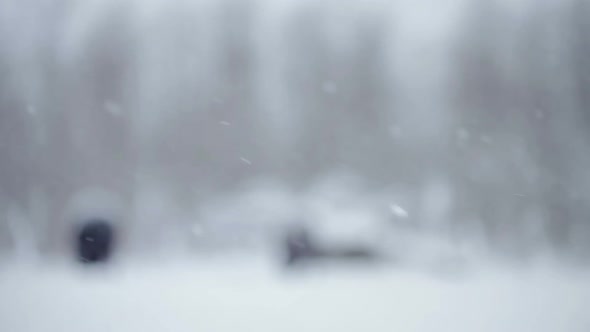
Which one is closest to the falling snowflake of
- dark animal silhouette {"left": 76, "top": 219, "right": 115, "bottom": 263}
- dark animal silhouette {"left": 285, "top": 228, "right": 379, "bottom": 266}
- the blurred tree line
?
the blurred tree line

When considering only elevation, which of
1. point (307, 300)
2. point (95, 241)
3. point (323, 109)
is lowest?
point (307, 300)

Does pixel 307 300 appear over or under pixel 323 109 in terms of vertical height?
under

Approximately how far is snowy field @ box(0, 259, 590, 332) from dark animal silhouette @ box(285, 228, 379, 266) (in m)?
0.07

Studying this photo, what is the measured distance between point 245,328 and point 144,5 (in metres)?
1.96

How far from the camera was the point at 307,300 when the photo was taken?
3080mm

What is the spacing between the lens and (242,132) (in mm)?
3139

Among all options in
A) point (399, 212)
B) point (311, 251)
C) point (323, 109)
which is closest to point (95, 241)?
point (311, 251)

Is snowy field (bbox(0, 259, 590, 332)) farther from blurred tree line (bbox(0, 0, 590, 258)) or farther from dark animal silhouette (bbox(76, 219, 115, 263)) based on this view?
blurred tree line (bbox(0, 0, 590, 258))

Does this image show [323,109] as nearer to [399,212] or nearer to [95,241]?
[399,212]

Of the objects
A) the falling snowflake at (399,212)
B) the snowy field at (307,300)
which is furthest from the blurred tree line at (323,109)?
the snowy field at (307,300)

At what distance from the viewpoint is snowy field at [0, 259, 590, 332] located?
3.08 metres

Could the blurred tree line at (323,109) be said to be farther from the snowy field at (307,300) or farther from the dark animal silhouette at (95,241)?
the snowy field at (307,300)

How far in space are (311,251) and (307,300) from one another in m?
0.28

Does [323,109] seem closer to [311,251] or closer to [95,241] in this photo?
[311,251]
